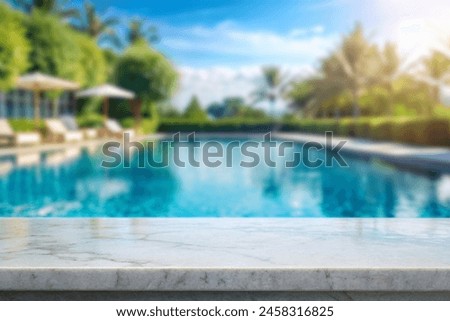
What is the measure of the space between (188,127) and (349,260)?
36.4 metres

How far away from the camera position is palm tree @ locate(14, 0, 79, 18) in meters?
32.3

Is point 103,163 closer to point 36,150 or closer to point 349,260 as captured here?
point 36,150

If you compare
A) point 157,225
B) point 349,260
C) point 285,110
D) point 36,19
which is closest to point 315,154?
point 36,19

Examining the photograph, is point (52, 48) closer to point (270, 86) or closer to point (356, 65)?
point (356, 65)

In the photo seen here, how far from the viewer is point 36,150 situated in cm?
1759

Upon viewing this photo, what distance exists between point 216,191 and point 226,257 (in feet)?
20.6

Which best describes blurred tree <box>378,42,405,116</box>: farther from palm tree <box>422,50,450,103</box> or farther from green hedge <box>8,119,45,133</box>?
green hedge <box>8,119,45,133</box>

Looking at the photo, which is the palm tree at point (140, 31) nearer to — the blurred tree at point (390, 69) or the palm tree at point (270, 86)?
the blurred tree at point (390, 69)

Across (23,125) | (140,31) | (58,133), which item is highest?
(140,31)

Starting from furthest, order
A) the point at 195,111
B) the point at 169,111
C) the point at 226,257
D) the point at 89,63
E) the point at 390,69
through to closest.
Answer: the point at 390,69, the point at 195,111, the point at 169,111, the point at 89,63, the point at 226,257

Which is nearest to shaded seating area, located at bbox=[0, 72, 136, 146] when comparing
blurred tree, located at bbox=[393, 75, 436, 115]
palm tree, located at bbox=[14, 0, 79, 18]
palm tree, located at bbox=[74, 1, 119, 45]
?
palm tree, located at bbox=[14, 0, 79, 18]

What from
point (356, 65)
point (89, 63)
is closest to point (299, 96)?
point (356, 65)

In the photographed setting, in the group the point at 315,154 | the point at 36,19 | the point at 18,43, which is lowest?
the point at 315,154

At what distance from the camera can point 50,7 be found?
33719mm
